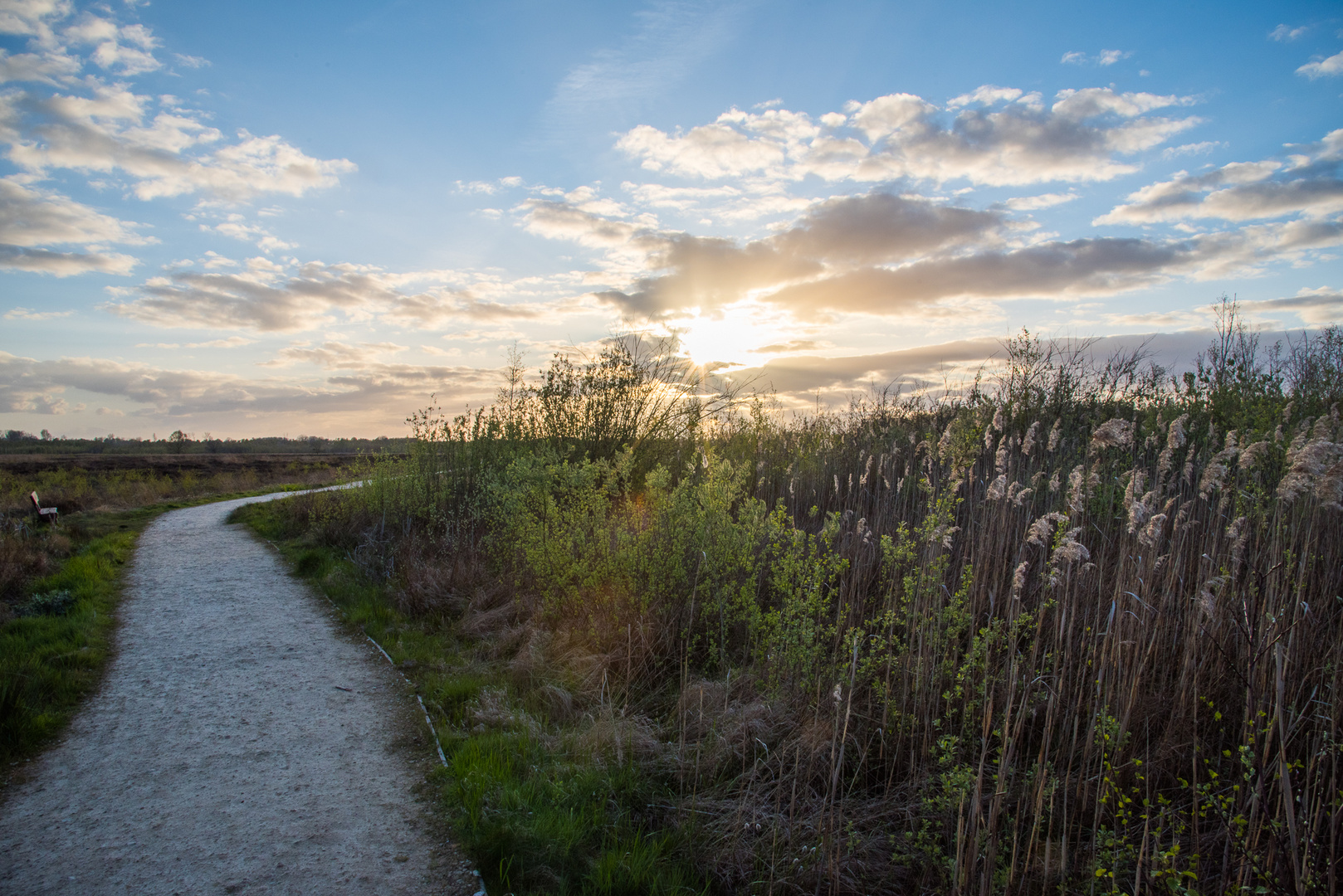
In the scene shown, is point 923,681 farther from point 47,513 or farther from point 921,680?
point 47,513

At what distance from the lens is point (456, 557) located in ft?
23.6

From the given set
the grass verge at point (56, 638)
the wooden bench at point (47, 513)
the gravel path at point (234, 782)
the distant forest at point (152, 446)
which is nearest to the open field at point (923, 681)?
the gravel path at point (234, 782)

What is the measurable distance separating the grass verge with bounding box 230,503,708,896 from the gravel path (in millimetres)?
181

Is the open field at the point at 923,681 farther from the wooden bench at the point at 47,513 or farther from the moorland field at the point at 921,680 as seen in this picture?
the wooden bench at the point at 47,513

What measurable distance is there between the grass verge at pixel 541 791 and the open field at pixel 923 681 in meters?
0.02

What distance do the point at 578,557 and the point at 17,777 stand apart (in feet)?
11.9

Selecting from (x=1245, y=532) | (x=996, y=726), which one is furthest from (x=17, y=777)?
(x=1245, y=532)

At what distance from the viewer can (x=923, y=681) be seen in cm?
338

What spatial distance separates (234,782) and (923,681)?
3.78 m

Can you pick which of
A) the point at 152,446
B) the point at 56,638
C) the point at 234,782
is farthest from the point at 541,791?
the point at 152,446

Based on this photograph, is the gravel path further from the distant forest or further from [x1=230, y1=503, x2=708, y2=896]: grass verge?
the distant forest

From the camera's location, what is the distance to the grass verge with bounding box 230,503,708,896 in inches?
107

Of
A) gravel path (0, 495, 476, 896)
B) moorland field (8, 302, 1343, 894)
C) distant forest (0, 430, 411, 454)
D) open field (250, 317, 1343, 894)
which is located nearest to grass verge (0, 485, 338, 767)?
gravel path (0, 495, 476, 896)

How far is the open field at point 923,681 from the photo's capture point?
2.55m
